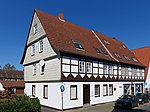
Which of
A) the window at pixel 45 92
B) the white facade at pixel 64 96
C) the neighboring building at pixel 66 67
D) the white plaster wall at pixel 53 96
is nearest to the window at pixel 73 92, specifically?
the neighboring building at pixel 66 67

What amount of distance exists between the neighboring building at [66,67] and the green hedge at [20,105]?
3979mm

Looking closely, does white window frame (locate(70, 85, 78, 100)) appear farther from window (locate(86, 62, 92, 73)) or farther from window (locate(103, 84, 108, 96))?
window (locate(103, 84, 108, 96))

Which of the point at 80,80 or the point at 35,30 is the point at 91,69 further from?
the point at 35,30

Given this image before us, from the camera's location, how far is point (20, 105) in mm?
12750

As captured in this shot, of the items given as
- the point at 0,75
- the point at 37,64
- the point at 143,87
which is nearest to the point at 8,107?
the point at 37,64

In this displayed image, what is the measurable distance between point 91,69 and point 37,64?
6758 mm

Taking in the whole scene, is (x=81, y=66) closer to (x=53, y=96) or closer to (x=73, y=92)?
(x=73, y=92)

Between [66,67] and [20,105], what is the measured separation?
702cm

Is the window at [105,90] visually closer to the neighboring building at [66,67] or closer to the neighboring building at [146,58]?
the neighboring building at [66,67]

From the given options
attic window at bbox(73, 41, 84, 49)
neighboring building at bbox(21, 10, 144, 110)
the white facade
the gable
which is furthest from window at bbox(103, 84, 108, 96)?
the gable

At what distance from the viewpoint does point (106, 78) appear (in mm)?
24328

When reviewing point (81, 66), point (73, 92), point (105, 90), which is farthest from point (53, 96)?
point (105, 90)

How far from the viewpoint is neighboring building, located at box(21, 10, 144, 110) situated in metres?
18.7

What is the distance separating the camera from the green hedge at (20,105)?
39.7ft
